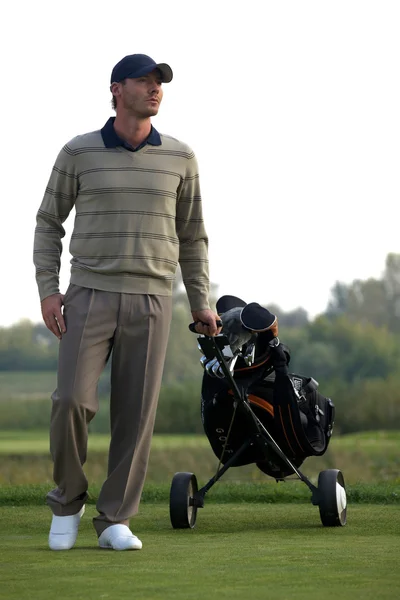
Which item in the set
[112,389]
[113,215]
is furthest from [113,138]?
[112,389]

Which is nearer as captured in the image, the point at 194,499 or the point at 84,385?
the point at 84,385

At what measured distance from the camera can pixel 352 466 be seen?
68.2 ft

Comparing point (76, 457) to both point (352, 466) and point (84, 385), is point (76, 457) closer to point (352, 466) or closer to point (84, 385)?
point (84, 385)

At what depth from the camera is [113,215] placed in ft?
16.6

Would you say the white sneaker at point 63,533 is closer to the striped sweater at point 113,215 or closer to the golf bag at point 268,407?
the striped sweater at point 113,215

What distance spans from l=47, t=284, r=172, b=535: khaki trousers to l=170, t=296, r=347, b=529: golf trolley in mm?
452

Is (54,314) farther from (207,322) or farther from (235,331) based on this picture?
(235,331)

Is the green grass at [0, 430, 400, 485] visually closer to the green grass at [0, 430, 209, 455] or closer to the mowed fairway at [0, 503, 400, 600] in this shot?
the green grass at [0, 430, 209, 455]

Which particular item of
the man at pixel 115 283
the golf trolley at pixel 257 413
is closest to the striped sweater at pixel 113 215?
the man at pixel 115 283

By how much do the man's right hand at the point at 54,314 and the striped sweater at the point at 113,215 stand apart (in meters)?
0.04

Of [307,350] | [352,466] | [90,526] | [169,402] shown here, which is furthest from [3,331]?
[90,526]

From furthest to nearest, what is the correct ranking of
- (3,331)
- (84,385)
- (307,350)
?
(307,350), (3,331), (84,385)

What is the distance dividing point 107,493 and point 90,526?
2.80 ft

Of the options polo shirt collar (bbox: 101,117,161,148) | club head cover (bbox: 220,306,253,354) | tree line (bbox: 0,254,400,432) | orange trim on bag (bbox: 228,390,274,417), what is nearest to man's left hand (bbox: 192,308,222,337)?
club head cover (bbox: 220,306,253,354)
